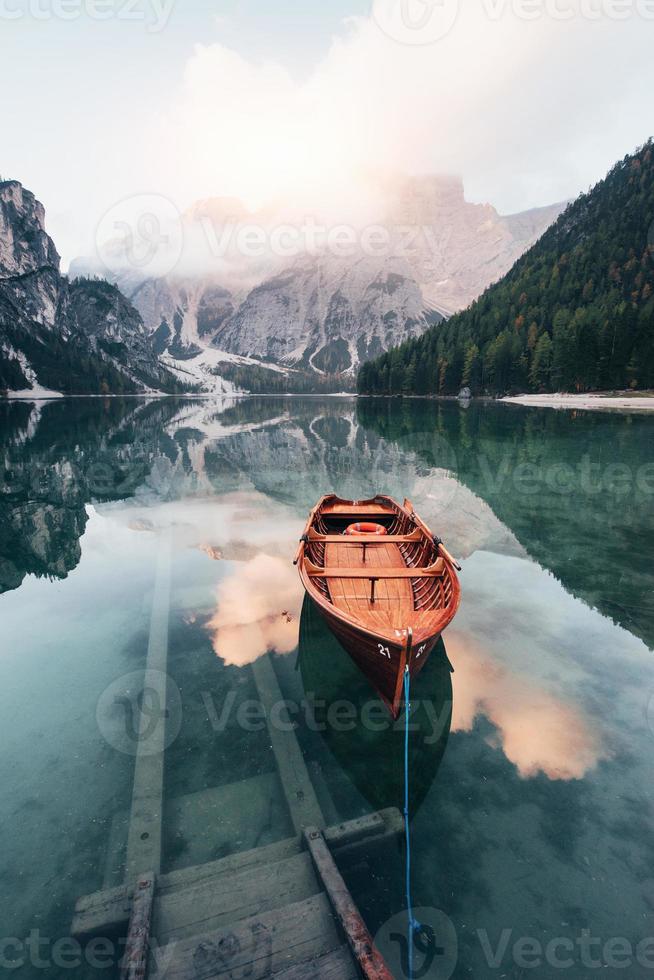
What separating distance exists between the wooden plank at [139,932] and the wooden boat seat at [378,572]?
6.80m

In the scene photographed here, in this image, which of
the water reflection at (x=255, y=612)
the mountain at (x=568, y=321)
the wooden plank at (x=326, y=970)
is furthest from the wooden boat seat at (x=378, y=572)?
the mountain at (x=568, y=321)

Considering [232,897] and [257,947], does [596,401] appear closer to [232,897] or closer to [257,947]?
[232,897]

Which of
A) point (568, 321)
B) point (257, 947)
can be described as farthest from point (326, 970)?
point (568, 321)

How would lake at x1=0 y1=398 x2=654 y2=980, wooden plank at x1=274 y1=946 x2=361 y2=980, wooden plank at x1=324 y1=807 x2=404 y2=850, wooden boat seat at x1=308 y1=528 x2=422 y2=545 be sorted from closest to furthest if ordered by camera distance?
wooden plank at x1=274 y1=946 x2=361 y2=980
lake at x1=0 y1=398 x2=654 y2=980
wooden plank at x1=324 y1=807 x2=404 y2=850
wooden boat seat at x1=308 y1=528 x2=422 y2=545

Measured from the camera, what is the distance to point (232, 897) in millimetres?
5371

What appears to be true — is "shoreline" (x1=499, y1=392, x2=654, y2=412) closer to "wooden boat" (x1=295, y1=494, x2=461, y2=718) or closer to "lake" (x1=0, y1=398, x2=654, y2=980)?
"lake" (x1=0, y1=398, x2=654, y2=980)

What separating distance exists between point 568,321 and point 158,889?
124 metres

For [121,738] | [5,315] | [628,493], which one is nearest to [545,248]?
[628,493]

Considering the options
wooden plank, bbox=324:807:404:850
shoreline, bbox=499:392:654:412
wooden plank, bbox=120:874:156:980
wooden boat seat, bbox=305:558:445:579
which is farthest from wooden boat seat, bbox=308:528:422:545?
shoreline, bbox=499:392:654:412

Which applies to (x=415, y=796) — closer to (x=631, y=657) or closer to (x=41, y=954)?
(x=41, y=954)

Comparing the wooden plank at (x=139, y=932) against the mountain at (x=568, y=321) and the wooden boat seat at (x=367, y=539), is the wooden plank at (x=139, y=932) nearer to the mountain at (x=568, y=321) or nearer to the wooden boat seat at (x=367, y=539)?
the wooden boat seat at (x=367, y=539)

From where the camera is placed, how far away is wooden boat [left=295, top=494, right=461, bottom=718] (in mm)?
8172

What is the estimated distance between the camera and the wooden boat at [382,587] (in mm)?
8172

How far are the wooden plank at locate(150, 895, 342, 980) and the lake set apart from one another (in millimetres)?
848
